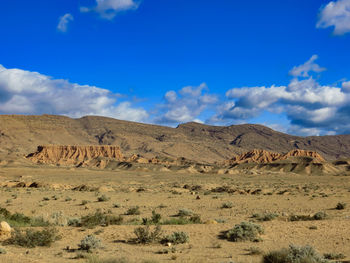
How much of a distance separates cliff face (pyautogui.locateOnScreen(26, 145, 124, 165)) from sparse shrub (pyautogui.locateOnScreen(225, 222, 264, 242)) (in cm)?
12541

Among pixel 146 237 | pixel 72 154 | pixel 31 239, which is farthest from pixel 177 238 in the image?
pixel 72 154

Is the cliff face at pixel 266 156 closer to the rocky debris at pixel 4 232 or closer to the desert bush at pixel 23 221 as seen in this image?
the desert bush at pixel 23 221

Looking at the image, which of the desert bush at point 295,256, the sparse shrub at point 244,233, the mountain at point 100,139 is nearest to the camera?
the desert bush at point 295,256

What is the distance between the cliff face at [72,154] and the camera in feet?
445

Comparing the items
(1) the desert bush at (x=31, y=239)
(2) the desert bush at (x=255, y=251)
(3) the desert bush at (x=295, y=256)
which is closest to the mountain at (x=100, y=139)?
(1) the desert bush at (x=31, y=239)

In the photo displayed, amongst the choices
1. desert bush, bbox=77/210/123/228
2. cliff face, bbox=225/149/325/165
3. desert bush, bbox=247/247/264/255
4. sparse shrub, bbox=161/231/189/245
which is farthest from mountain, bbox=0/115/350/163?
desert bush, bbox=247/247/264/255

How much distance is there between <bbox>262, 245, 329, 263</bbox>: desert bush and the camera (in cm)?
789

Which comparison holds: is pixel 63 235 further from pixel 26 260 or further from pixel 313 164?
pixel 313 164

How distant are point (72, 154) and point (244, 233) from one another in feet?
465

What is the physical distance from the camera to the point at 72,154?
145875 mm

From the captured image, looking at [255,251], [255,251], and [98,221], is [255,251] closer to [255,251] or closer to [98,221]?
[255,251]

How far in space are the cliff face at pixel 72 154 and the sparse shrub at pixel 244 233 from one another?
125 metres

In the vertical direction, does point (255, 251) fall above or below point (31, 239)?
above

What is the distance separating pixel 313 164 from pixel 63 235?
315 feet
